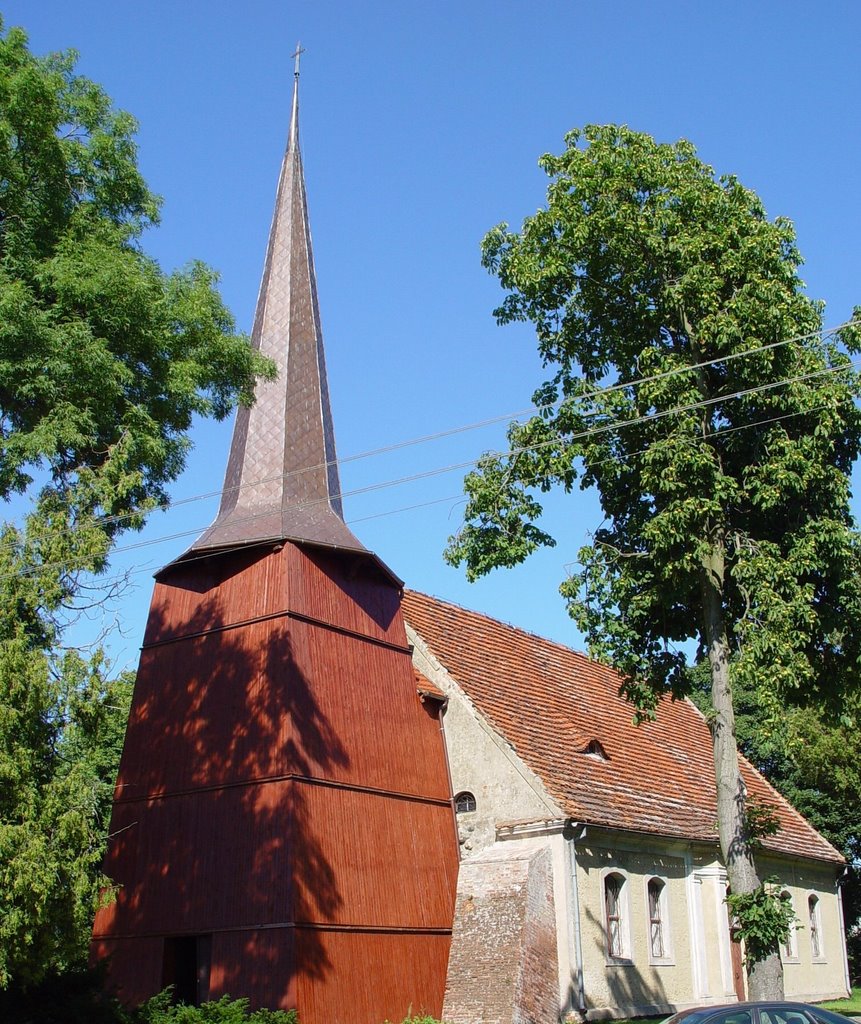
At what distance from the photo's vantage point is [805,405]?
1546 cm

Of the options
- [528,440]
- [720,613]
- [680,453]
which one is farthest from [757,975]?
[528,440]

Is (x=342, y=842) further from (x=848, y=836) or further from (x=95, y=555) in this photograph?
(x=848, y=836)

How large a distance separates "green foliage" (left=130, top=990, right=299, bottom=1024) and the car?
708 cm

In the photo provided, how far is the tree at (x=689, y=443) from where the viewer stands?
15453 mm

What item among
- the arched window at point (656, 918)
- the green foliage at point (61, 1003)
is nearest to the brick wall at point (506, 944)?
the arched window at point (656, 918)

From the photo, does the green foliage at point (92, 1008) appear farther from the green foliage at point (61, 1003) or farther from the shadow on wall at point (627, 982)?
the shadow on wall at point (627, 982)

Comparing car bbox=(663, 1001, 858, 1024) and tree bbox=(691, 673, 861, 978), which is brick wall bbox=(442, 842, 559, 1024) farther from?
tree bbox=(691, 673, 861, 978)

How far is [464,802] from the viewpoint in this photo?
70.8 ft

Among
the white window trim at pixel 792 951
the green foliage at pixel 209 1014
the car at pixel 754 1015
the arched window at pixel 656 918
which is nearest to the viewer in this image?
the car at pixel 754 1015

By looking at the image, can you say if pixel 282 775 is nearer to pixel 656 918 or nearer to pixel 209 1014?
pixel 209 1014

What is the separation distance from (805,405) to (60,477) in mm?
10891

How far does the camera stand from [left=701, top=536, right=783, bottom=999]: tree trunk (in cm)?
1413

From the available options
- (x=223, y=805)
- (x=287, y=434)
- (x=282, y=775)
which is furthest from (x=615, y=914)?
(x=287, y=434)

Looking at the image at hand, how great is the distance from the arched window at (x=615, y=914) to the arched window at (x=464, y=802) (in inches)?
117
